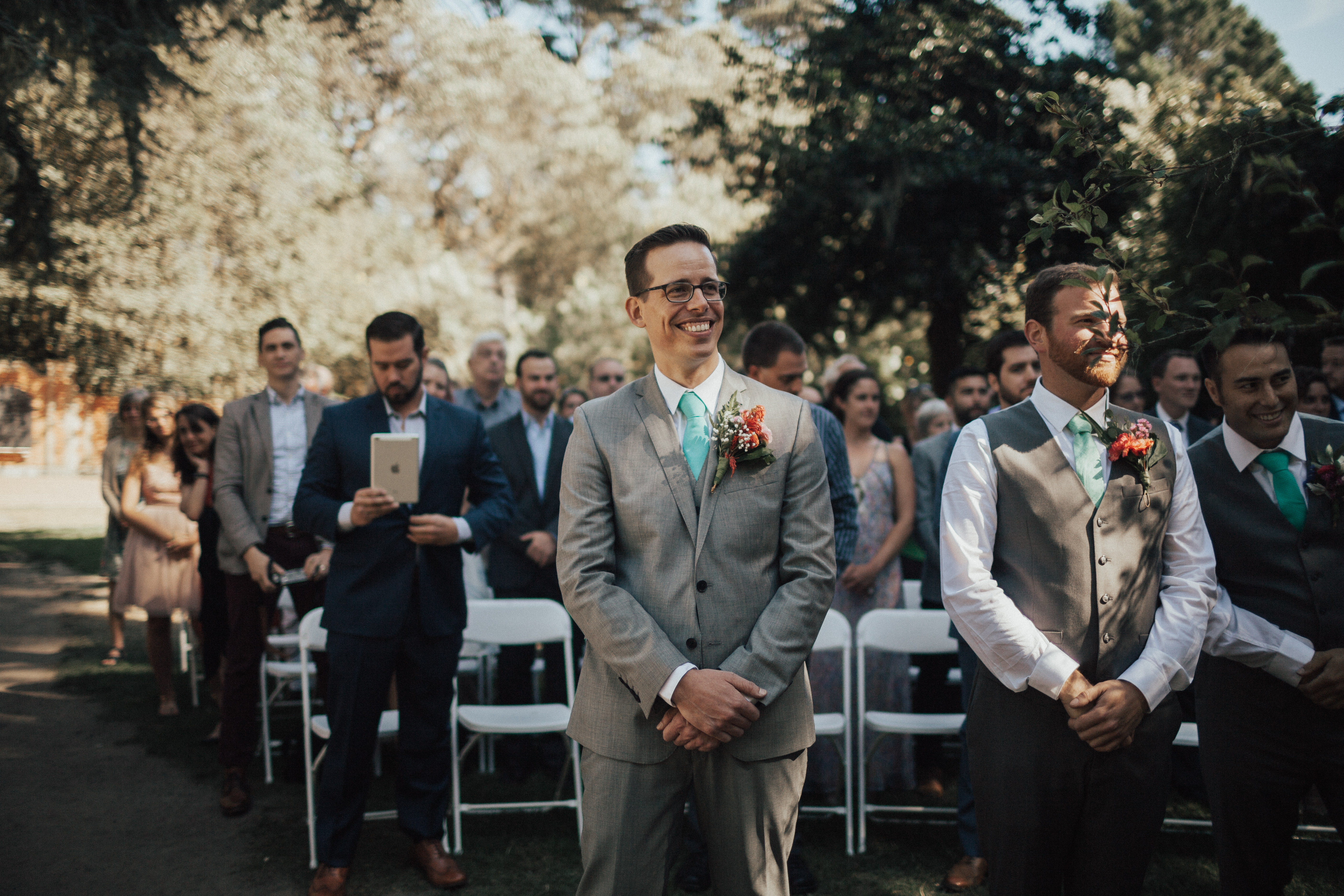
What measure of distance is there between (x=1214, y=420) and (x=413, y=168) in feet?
77.0

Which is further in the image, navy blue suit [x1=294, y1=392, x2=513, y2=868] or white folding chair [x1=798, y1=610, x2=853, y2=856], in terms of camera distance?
white folding chair [x1=798, y1=610, x2=853, y2=856]

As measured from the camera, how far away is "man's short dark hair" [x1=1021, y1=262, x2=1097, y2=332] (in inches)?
105

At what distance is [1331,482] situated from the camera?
2891 mm

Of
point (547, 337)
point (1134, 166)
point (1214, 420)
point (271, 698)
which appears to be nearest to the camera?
point (1134, 166)

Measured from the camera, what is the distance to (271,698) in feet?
19.2

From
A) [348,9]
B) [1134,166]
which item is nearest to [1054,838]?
[1134,166]

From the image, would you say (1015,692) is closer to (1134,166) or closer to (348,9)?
(1134,166)

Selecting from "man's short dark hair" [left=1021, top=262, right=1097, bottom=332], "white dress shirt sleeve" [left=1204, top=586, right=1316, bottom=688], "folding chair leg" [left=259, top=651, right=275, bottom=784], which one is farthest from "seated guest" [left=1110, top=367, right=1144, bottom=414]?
"folding chair leg" [left=259, top=651, right=275, bottom=784]

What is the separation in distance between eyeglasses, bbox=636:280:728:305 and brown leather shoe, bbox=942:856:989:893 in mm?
3023

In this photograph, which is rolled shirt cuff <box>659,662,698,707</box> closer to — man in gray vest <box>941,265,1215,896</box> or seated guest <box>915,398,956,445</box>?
man in gray vest <box>941,265,1215,896</box>

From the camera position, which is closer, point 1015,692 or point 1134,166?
point 1134,166

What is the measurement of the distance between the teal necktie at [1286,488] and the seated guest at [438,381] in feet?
19.1

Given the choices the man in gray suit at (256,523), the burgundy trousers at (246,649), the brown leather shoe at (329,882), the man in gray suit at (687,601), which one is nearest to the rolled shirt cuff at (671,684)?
the man in gray suit at (687,601)

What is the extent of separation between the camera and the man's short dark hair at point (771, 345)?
174 inches
